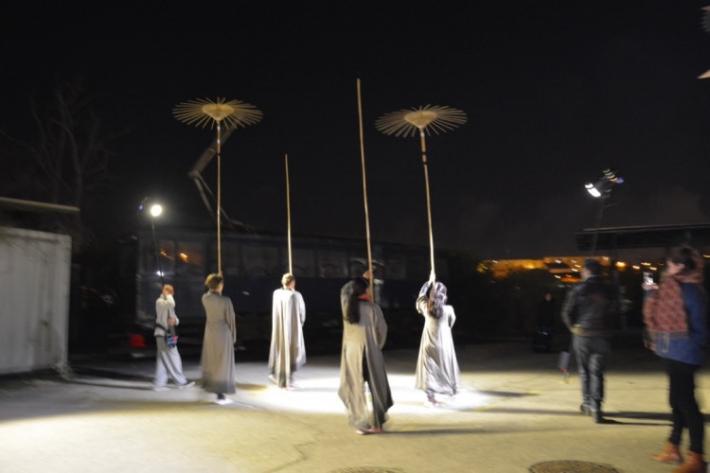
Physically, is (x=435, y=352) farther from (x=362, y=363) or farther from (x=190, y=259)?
(x=190, y=259)

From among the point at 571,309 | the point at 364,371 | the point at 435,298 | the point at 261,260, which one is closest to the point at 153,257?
the point at 261,260

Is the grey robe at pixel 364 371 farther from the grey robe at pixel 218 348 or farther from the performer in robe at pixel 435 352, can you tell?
the grey robe at pixel 218 348

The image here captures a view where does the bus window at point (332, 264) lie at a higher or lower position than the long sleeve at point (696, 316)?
higher

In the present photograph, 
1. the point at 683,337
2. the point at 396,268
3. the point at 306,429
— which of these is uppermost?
the point at 396,268

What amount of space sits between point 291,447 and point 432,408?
281 cm

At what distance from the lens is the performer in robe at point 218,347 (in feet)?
30.7

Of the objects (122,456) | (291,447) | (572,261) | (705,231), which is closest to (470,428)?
(291,447)

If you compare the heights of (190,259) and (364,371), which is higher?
(190,259)

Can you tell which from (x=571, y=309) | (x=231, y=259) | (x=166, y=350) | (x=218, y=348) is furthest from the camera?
(x=231, y=259)

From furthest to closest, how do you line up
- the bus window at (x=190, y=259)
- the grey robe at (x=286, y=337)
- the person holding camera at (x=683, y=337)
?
the bus window at (x=190, y=259)
the grey robe at (x=286, y=337)
the person holding camera at (x=683, y=337)

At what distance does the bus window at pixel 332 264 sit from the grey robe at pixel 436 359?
41.4 feet

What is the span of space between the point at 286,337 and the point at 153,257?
852 centimetres

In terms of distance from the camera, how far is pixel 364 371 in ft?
24.8

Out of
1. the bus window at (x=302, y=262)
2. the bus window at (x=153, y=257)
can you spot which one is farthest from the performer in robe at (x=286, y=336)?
the bus window at (x=302, y=262)
